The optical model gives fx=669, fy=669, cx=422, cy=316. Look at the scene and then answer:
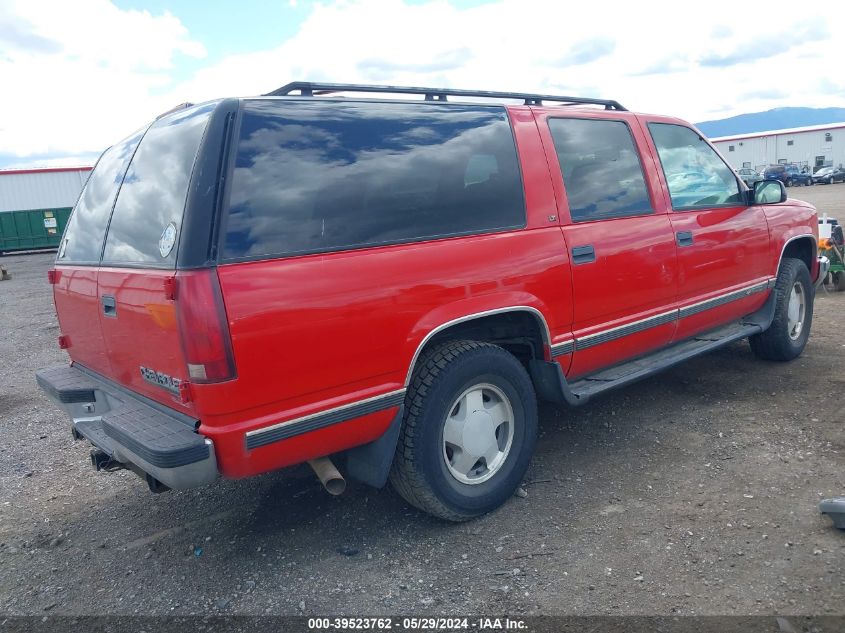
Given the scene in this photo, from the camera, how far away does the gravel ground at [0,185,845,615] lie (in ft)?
9.16

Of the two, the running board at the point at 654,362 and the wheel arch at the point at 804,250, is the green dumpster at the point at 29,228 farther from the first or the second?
the running board at the point at 654,362

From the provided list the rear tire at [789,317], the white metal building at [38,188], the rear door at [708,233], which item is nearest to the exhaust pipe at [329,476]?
the rear door at [708,233]

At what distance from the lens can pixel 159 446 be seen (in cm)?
253

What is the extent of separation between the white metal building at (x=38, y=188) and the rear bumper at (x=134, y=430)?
27352mm

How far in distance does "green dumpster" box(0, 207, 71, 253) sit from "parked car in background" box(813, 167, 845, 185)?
1761 inches

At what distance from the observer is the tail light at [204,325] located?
244cm

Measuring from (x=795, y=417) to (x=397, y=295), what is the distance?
311cm

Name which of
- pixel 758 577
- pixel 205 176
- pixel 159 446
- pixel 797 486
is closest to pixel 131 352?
pixel 159 446

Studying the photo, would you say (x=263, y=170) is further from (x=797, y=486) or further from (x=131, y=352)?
(x=797, y=486)

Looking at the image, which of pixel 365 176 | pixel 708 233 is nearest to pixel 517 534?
pixel 365 176

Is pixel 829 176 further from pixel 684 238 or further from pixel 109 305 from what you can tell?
pixel 109 305

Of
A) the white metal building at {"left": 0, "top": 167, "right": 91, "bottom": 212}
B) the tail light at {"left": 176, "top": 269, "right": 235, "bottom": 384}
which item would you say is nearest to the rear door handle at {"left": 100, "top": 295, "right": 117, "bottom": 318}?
the tail light at {"left": 176, "top": 269, "right": 235, "bottom": 384}

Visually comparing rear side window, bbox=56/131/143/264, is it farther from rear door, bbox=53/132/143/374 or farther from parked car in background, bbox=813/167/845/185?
parked car in background, bbox=813/167/845/185

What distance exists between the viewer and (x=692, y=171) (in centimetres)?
468
